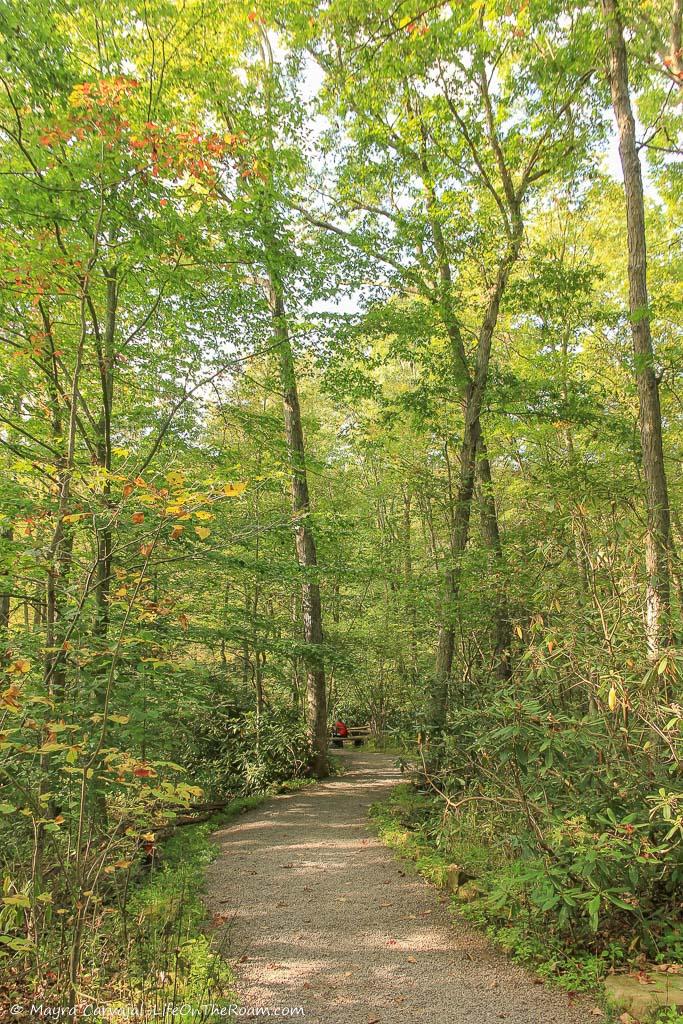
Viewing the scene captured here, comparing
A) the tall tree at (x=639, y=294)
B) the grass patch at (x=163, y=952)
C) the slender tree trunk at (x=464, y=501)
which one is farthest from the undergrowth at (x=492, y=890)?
the tall tree at (x=639, y=294)

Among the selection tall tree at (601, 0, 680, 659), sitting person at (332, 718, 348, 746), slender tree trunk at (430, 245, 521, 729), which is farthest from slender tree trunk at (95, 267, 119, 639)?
sitting person at (332, 718, 348, 746)

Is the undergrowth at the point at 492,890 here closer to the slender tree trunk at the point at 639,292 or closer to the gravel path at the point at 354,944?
the gravel path at the point at 354,944

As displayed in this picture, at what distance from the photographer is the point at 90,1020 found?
295cm

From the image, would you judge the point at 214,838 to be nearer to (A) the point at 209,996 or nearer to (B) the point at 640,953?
(A) the point at 209,996

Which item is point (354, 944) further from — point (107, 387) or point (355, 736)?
point (355, 736)

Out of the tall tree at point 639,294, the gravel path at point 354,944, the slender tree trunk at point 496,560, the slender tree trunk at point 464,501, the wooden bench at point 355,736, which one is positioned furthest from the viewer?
the wooden bench at point 355,736

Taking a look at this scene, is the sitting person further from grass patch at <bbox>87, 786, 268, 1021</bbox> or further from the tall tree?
the tall tree

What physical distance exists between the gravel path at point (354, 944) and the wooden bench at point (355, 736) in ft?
31.9

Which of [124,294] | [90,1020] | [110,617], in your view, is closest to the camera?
[90,1020]

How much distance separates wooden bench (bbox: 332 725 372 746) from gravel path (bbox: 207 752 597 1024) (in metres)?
9.71

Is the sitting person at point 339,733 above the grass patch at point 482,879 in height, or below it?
below

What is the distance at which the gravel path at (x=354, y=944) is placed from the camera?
11.6 ft

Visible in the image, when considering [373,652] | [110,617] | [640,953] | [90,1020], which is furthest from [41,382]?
[373,652]

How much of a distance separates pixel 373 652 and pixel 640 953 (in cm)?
1203
